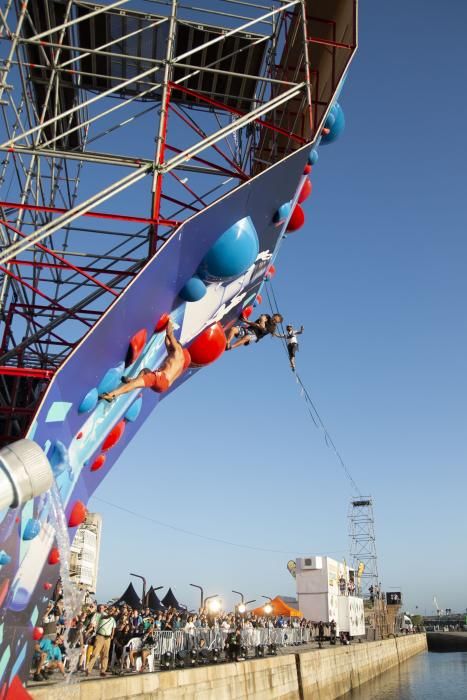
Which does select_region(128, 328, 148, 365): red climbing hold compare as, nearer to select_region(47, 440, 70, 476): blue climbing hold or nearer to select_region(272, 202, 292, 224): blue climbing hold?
select_region(47, 440, 70, 476): blue climbing hold

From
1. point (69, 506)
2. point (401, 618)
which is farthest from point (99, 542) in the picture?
point (401, 618)

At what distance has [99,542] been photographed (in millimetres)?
31672

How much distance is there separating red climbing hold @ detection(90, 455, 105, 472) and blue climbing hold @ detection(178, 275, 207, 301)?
10.1 feet

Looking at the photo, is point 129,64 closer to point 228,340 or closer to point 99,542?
point 228,340

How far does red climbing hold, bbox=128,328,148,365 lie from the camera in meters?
8.41

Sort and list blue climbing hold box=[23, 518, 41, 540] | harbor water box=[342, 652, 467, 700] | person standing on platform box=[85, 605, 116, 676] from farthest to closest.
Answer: harbor water box=[342, 652, 467, 700], person standing on platform box=[85, 605, 116, 676], blue climbing hold box=[23, 518, 41, 540]

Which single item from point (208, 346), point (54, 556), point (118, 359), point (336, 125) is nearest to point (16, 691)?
point (54, 556)

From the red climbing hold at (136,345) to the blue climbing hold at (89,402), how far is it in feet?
2.64

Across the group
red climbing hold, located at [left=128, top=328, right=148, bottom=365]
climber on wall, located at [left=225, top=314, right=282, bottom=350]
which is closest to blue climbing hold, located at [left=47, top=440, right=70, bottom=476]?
red climbing hold, located at [left=128, top=328, right=148, bottom=365]

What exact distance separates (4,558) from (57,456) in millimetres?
1363

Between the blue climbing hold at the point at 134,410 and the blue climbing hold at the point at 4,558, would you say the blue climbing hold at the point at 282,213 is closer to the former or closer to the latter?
the blue climbing hold at the point at 134,410

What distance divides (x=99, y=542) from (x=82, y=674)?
69.5ft

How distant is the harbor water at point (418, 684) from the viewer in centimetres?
2864

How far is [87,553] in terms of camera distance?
29.3 metres
